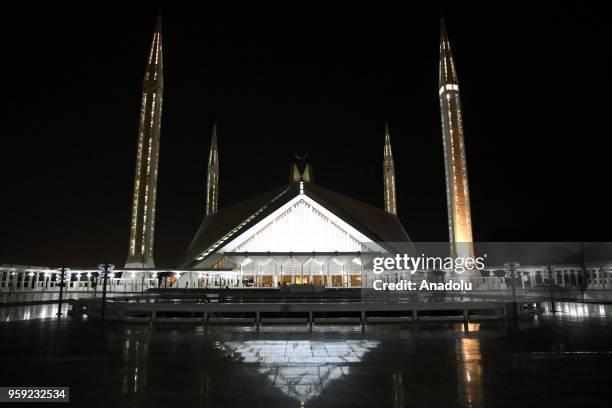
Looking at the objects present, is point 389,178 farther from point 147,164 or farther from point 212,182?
point 147,164

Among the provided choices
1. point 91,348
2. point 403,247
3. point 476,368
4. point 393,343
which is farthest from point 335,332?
point 403,247

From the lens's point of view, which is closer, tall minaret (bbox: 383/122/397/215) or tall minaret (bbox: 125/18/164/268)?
tall minaret (bbox: 125/18/164/268)

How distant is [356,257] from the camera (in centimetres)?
2889

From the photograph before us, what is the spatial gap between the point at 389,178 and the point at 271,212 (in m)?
29.1

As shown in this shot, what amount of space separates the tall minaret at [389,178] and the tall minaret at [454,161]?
2179cm

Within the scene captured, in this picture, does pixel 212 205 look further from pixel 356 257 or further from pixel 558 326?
pixel 558 326

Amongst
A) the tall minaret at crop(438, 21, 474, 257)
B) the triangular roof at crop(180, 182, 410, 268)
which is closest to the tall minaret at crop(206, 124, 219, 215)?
the triangular roof at crop(180, 182, 410, 268)

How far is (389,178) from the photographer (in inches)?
2144

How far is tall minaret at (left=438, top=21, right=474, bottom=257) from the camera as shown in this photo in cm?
2925

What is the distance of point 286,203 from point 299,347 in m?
22.8

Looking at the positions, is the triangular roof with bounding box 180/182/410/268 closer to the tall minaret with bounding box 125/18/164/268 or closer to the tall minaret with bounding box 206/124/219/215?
the tall minaret with bounding box 125/18/164/268

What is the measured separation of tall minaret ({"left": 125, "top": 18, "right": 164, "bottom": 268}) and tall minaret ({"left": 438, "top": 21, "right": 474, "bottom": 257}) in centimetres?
2088

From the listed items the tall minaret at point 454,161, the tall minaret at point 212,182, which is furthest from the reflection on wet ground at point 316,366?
the tall minaret at point 212,182

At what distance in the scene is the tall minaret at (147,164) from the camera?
29.0 meters
